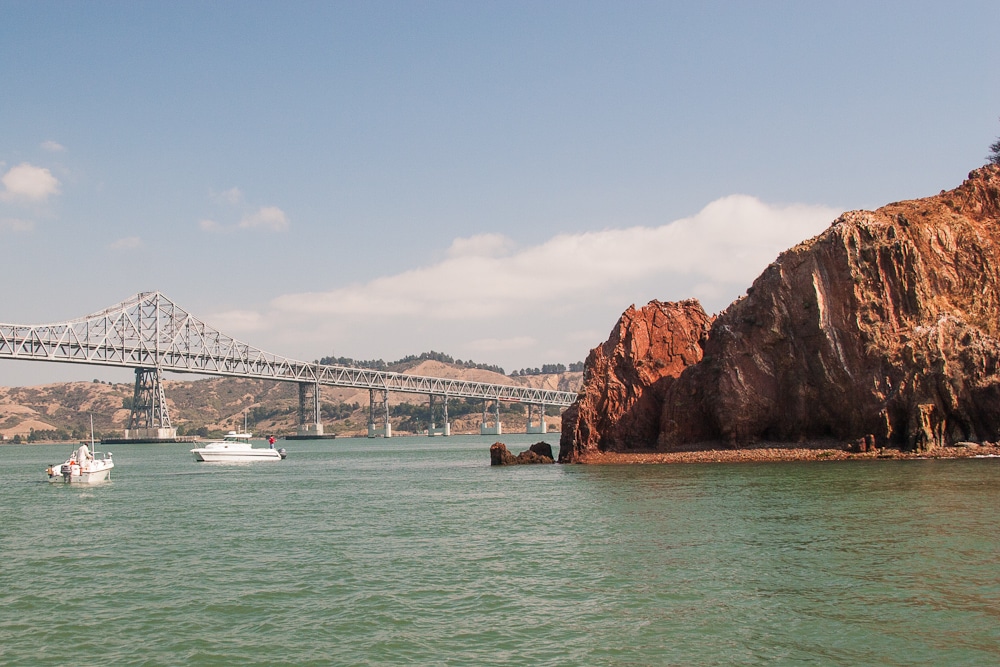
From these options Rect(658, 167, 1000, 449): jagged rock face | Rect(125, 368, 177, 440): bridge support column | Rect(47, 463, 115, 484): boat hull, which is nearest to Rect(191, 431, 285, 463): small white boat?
Rect(47, 463, 115, 484): boat hull

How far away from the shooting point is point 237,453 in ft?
316

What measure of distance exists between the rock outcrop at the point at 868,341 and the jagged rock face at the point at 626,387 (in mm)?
1120

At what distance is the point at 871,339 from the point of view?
180 ft

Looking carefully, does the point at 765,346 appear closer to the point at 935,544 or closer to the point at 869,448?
the point at 869,448

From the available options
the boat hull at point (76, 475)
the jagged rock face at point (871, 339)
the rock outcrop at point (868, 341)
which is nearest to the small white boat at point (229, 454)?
the boat hull at point (76, 475)

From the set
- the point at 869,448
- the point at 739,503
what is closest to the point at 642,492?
the point at 739,503

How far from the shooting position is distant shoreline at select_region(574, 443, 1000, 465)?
51.4 metres

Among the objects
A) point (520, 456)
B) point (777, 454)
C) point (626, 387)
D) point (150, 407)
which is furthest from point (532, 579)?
point (150, 407)

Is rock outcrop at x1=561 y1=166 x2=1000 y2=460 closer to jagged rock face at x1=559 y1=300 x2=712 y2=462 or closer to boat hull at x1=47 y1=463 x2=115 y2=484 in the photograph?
jagged rock face at x1=559 y1=300 x2=712 y2=462

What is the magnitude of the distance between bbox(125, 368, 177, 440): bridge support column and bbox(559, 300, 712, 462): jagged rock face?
442ft

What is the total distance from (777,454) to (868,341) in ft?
31.8

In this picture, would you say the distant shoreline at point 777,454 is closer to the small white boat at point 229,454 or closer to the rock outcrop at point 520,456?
the rock outcrop at point 520,456

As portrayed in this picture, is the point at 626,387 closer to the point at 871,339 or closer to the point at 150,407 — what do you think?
the point at 871,339

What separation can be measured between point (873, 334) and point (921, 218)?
10549mm
